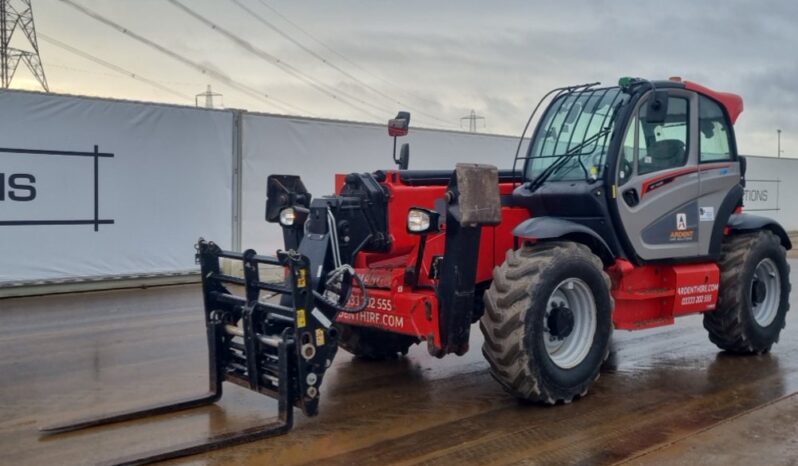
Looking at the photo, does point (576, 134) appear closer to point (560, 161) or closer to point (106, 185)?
point (560, 161)

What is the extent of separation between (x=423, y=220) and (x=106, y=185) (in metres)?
7.59

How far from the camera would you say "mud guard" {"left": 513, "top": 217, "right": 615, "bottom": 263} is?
6020 mm

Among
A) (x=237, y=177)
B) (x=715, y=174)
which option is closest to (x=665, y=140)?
(x=715, y=174)

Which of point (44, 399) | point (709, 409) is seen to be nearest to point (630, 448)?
point (709, 409)

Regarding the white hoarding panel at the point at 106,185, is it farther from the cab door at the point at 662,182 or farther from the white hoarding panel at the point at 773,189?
the white hoarding panel at the point at 773,189

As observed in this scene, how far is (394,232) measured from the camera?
6406 mm

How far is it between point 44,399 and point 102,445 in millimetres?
1414

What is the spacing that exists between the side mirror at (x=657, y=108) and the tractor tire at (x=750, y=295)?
176 centimetres

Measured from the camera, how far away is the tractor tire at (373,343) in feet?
24.0

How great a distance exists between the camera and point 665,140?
7.16 meters

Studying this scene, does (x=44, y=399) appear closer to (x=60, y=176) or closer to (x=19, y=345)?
(x=19, y=345)

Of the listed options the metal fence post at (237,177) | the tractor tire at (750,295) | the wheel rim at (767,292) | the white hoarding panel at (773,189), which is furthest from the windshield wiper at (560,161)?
the white hoarding panel at (773,189)

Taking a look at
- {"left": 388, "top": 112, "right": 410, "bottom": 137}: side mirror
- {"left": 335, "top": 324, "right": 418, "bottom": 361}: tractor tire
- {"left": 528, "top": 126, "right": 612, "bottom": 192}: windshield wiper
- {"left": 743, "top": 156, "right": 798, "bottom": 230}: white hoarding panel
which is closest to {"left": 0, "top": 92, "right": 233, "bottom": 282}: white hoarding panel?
{"left": 335, "top": 324, "right": 418, "bottom": 361}: tractor tire

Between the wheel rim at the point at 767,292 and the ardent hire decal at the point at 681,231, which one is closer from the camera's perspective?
the ardent hire decal at the point at 681,231
